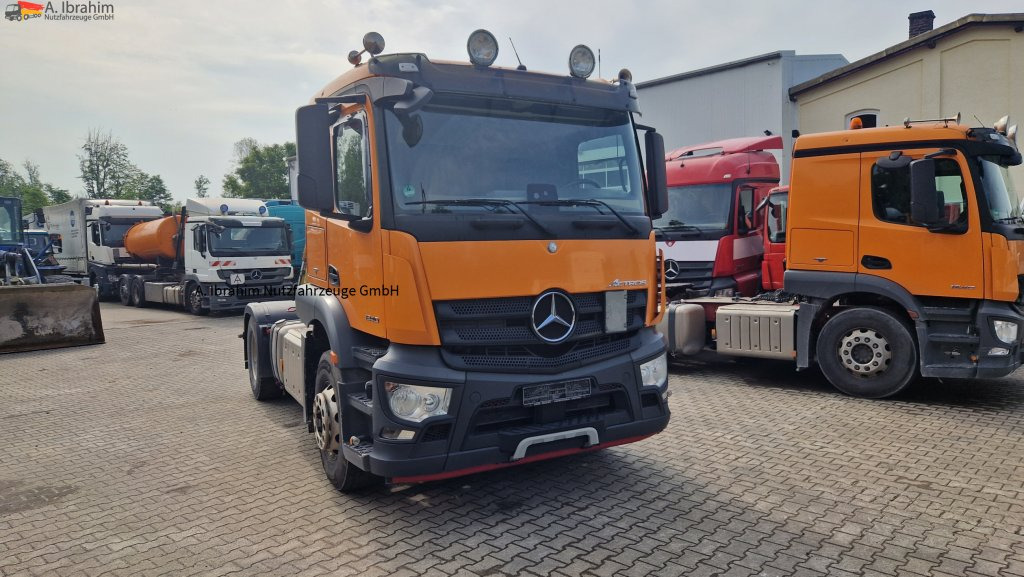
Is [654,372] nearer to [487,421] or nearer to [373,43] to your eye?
[487,421]

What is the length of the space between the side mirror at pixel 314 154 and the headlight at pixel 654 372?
2.23 metres

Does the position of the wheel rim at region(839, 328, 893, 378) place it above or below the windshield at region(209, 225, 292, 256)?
below

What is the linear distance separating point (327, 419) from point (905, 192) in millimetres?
5763

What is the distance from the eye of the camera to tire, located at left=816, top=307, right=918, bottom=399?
6.87 m

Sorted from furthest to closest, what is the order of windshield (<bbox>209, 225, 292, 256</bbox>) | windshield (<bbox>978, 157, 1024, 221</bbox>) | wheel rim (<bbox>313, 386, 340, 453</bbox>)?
windshield (<bbox>209, 225, 292, 256</bbox>) → windshield (<bbox>978, 157, 1024, 221</bbox>) → wheel rim (<bbox>313, 386, 340, 453</bbox>)

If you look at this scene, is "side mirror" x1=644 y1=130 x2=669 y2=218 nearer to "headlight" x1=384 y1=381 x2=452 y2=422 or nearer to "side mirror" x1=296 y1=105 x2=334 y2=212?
"headlight" x1=384 y1=381 x2=452 y2=422

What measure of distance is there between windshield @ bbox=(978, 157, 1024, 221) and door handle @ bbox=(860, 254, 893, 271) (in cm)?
96

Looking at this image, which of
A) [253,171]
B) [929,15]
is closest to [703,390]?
[929,15]

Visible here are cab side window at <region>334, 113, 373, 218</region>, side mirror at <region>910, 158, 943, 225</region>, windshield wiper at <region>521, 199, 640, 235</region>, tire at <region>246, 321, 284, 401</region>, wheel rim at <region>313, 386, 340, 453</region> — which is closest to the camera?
cab side window at <region>334, 113, 373, 218</region>

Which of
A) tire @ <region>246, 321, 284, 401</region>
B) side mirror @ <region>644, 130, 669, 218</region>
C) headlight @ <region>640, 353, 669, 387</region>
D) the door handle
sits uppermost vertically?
side mirror @ <region>644, 130, 669, 218</region>

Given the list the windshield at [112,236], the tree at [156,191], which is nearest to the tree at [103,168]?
the tree at [156,191]

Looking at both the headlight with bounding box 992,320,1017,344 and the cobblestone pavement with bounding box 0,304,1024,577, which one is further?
the headlight with bounding box 992,320,1017,344

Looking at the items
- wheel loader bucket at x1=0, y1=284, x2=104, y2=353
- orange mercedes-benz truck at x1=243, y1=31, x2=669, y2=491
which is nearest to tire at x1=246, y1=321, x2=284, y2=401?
orange mercedes-benz truck at x1=243, y1=31, x2=669, y2=491

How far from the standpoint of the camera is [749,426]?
6.20 metres
